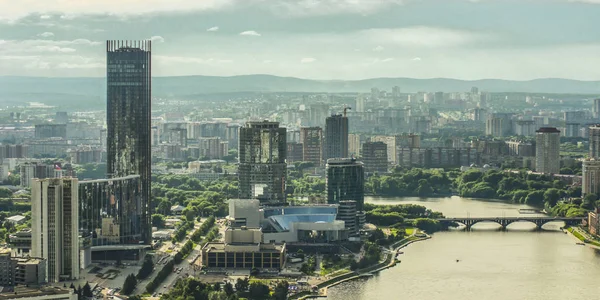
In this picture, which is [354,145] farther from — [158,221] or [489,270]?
[489,270]

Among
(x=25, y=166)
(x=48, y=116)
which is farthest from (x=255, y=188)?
(x=48, y=116)

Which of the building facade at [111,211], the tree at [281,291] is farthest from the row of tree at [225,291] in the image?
the building facade at [111,211]

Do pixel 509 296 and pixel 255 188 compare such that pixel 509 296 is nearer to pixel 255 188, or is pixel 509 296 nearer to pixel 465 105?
pixel 255 188

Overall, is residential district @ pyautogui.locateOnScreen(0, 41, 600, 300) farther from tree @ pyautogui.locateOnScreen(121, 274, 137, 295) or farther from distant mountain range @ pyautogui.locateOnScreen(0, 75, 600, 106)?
distant mountain range @ pyautogui.locateOnScreen(0, 75, 600, 106)

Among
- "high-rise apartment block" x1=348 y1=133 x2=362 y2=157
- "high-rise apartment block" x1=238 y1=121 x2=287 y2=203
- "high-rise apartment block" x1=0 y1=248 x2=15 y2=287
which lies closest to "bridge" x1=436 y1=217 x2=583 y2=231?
"high-rise apartment block" x1=238 y1=121 x2=287 y2=203

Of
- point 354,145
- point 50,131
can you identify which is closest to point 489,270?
point 354,145

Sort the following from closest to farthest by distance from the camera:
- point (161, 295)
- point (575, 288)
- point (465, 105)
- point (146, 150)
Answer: point (161, 295)
point (575, 288)
point (146, 150)
point (465, 105)
